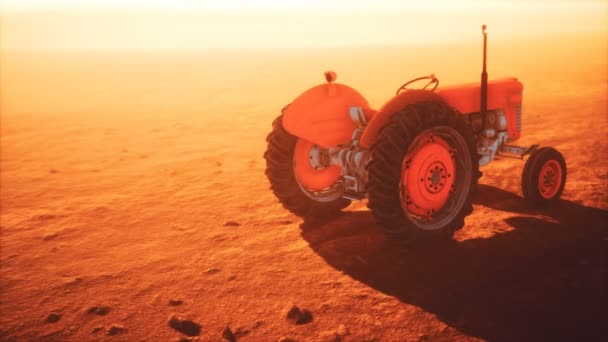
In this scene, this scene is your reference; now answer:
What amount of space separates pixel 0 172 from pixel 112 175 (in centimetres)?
183

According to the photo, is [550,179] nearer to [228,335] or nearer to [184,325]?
[228,335]

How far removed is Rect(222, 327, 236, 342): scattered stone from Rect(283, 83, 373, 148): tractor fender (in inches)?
71.5

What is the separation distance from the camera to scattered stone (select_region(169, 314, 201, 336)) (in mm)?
2895

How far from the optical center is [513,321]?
2818 mm

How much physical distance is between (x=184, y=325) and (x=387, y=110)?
2.11 m

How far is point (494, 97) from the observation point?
469cm

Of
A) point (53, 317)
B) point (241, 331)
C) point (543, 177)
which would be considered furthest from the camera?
point (543, 177)

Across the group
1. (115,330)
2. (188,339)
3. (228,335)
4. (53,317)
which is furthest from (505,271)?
(53,317)

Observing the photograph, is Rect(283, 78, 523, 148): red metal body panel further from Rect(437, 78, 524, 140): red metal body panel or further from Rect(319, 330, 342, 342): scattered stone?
Rect(319, 330, 342, 342): scattered stone

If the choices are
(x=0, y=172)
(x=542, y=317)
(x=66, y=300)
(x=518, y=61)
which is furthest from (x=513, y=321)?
(x=518, y=61)

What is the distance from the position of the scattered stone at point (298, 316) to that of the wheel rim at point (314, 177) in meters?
1.66

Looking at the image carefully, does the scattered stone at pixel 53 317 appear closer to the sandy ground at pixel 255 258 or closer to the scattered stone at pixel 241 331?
the sandy ground at pixel 255 258

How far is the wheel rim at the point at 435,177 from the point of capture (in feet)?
12.4

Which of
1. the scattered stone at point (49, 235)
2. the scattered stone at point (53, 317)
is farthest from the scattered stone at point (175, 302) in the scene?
the scattered stone at point (49, 235)
